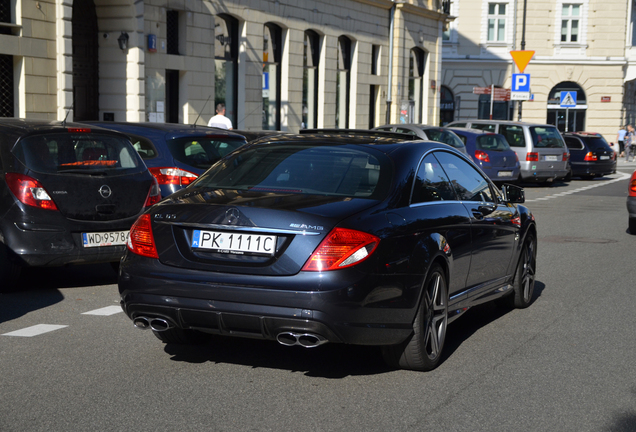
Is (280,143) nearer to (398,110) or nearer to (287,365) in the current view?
(287,365)

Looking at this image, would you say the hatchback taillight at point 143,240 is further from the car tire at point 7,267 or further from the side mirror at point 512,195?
the side mirror at point 512,195

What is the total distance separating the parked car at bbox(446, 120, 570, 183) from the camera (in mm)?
25734

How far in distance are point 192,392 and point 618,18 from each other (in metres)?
56.4

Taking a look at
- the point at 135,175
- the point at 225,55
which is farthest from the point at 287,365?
the point at 225,55

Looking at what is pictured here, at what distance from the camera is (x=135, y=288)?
5273mm

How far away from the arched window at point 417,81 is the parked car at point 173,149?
96.1 ft

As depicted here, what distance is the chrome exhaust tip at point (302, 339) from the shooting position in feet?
16.2

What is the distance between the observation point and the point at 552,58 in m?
56.9

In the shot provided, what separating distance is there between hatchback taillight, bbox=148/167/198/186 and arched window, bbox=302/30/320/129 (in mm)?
21840

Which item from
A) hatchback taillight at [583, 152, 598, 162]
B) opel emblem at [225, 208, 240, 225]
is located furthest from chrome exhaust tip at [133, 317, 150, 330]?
hatchback taillight at [583, 152, 598, 162]

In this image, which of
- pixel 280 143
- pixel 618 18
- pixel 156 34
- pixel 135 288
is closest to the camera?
pixel 135 288

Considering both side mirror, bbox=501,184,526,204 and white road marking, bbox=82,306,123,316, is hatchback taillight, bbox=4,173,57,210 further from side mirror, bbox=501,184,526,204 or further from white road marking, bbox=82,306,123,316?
side mirror, bbox=501,184,526,204

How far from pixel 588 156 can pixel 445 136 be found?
9.29 metres

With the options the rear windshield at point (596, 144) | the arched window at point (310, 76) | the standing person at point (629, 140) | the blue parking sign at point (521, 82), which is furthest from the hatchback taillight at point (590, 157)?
the standing person at point (629, 140)
